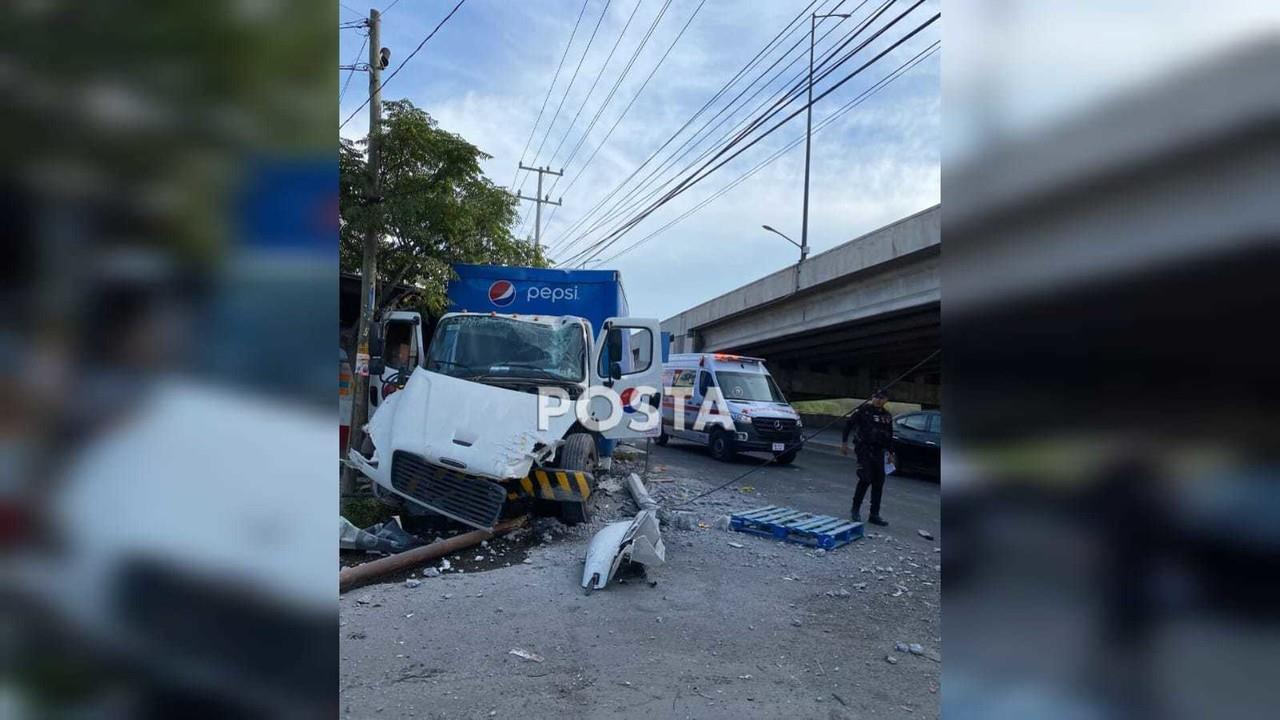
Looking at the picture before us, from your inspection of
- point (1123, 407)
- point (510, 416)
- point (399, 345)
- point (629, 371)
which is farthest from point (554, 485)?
point (1123, 407)

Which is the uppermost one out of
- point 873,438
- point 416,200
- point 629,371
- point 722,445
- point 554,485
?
point 416,200

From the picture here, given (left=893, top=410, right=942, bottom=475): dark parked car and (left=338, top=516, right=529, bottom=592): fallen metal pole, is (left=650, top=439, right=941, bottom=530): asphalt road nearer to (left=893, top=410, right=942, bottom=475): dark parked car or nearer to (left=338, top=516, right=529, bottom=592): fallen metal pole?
(left=893, top=410, right=942, bottom=475): dark parked car

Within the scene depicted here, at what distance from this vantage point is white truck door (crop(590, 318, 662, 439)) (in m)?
8.62

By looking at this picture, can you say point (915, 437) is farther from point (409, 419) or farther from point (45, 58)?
point (45, 58)

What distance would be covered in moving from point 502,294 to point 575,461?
417cm

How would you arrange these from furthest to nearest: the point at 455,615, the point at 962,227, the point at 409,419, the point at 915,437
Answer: the point at 915,437, the point at 409,419, the point at 455,615, the point at 962,227

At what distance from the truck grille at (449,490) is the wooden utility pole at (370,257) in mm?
2075

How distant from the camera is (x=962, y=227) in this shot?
1322mm

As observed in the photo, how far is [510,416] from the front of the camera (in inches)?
263

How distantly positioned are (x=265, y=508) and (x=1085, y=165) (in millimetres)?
1319

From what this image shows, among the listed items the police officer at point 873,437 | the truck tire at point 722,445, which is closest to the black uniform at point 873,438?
the police officer at point 873,437

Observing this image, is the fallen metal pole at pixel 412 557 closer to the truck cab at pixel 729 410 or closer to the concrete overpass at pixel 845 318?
the concrete overpass at pixel 845 318

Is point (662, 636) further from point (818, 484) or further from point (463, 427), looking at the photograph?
point (818, 484)

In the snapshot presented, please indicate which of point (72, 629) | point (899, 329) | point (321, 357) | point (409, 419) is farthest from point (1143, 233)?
point (899, 329)
